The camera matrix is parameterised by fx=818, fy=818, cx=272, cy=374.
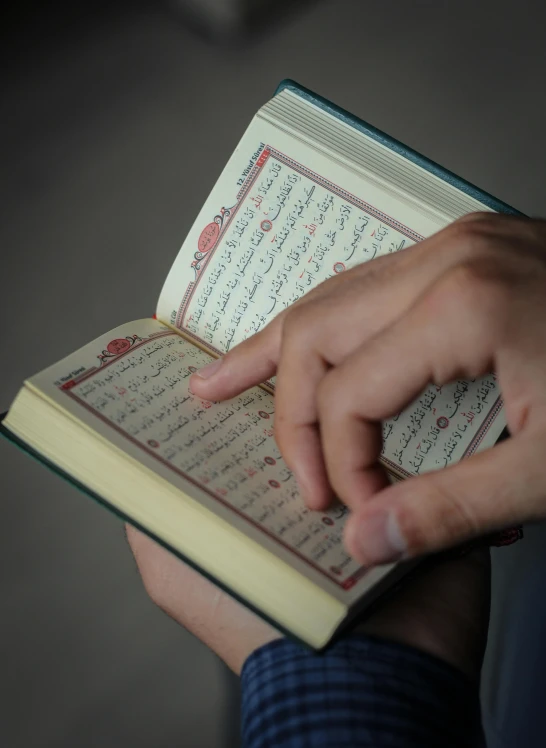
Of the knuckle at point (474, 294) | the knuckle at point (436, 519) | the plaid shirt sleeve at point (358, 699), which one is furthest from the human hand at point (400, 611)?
the knuckle at point (474, 294)

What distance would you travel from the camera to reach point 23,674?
115 cm

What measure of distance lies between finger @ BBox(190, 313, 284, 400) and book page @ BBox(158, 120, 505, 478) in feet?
0.24

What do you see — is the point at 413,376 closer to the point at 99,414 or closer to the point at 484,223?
the point at 484,223

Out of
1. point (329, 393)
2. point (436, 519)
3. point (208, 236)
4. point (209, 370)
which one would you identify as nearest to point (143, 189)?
point (208, 236)

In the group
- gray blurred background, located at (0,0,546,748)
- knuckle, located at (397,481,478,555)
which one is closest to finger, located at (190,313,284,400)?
knuckle, located at (397,481,478,555)

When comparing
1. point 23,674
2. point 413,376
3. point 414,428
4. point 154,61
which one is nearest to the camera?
point 413,376

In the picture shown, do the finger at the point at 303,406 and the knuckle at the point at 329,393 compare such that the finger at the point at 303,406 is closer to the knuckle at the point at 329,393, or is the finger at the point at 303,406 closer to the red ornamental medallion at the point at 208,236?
the knuckle at the point at 329,393

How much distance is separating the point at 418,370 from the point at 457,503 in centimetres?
9

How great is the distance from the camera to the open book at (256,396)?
60 cm

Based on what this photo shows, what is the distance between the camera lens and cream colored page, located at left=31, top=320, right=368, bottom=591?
24.0 inches

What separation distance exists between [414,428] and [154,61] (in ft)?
4.29

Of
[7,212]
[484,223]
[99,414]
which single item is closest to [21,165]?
[7,212]

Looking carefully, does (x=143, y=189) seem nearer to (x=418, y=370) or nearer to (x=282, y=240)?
(x=282, y=240)

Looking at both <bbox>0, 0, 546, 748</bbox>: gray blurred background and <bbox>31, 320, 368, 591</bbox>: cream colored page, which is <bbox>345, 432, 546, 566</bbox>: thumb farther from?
<bbox>0, 0, 546, 748</bbox>: gray blurred background
